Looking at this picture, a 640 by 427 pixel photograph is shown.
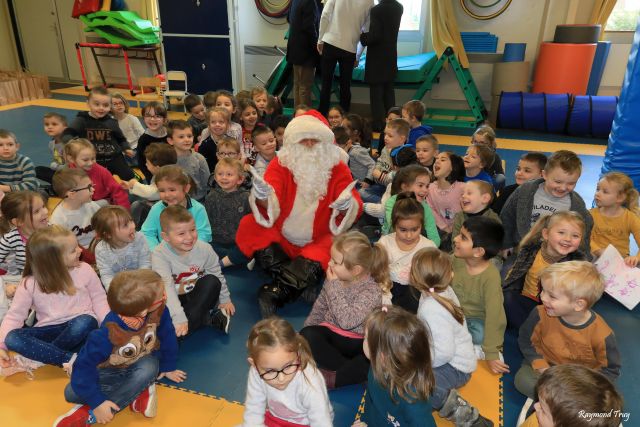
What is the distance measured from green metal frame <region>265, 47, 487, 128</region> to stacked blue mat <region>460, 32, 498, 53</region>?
0.70 meters

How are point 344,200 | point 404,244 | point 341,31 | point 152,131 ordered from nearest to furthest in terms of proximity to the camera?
point 404,244 → point 344,200 → point 152,131 → point 341,31

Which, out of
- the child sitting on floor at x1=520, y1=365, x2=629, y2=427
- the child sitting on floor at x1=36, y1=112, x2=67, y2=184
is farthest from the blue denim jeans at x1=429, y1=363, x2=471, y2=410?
the child sitting on floor at x1=36, y1=112, x2=67, y2=184

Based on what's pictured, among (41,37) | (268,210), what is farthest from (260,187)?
(41,37)

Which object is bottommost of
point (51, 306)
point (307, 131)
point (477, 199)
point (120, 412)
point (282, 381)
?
point (120, 412)

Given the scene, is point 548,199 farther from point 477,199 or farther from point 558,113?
point 558,113

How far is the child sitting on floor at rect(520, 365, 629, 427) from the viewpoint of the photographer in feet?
5.21

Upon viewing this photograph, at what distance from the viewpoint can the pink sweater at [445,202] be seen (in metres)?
4.00

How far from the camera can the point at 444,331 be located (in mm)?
2281

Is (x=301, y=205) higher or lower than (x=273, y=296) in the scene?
higher

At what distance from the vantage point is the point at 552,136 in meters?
8.16

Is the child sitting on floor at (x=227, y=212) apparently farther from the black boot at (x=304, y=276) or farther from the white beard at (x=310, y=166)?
the black boot at (x=304, y=276)

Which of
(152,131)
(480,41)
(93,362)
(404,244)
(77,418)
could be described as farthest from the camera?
(480,41)

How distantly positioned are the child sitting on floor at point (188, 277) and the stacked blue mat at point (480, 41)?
24.3 ft

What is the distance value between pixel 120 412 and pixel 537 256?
2737mm
